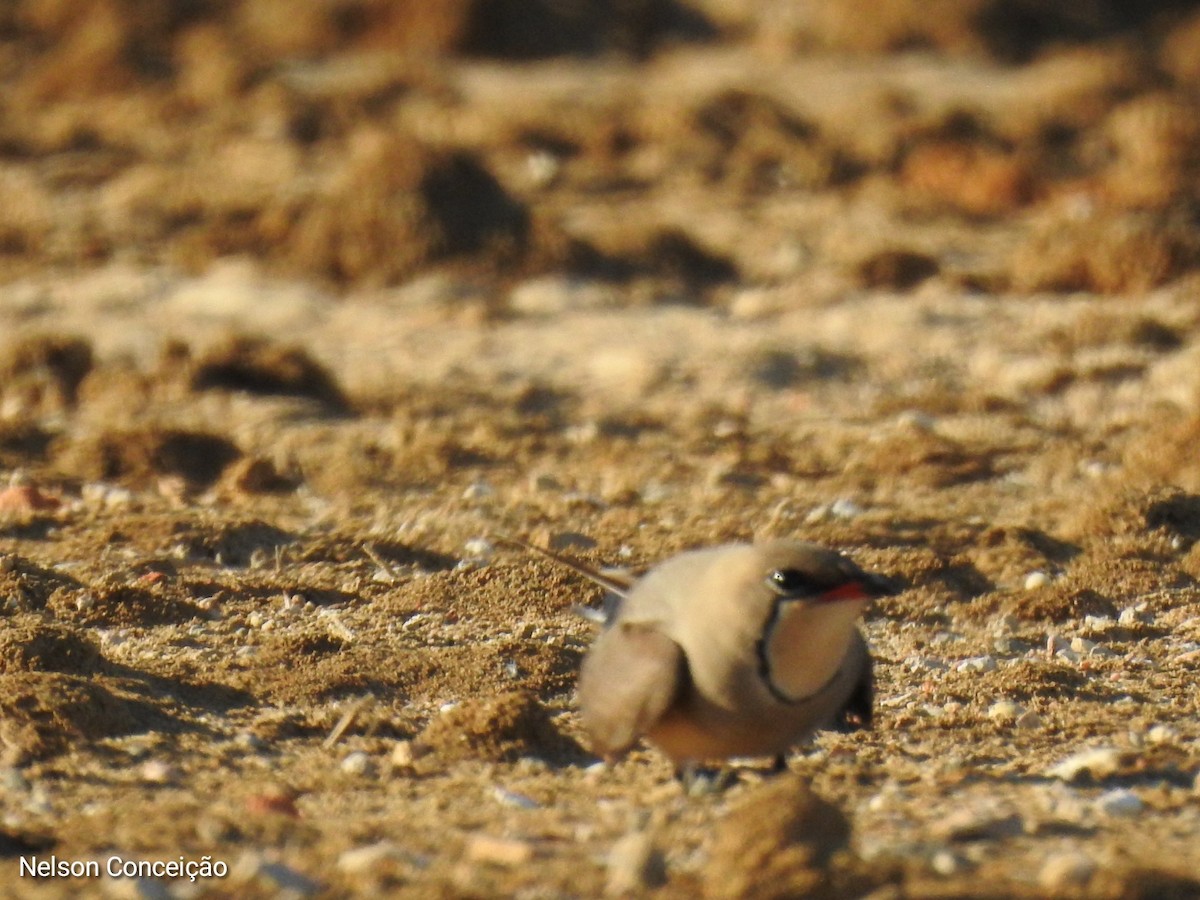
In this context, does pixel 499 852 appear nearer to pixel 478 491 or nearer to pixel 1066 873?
pixel 1066 873

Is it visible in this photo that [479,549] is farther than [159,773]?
Yes

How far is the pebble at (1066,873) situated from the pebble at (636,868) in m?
0.70

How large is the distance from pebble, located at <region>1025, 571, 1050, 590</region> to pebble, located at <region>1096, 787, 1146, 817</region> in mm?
1763

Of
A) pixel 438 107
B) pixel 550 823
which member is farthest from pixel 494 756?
pixel 438 107

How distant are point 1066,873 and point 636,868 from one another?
0.78 m

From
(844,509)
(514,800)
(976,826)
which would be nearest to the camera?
(976,826)

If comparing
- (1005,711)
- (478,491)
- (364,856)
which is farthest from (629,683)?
(478,491)

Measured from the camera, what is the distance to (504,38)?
17.8 m

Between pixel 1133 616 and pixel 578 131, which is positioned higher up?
pixel 578 131

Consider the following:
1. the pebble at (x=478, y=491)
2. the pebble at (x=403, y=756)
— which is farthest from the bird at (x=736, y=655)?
the pebble at (x=478, y=491)

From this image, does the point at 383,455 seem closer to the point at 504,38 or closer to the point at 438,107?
the point at 438,107

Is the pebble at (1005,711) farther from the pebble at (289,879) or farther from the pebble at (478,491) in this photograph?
the pebble at (478,491)

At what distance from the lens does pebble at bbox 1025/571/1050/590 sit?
583 cm

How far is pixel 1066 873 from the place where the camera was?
136 inches
